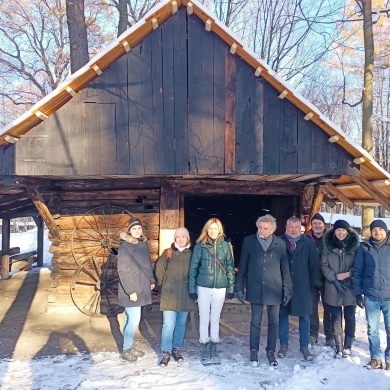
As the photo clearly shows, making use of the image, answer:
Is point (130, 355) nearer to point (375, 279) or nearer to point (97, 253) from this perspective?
point (97, 253)

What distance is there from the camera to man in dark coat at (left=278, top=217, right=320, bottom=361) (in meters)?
5.57

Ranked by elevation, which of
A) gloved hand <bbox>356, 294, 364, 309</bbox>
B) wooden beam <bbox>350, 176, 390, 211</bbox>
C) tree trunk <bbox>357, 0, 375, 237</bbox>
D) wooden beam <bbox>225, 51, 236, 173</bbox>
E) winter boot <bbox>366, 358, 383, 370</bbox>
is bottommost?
winter boot <bbox>366, 358, 383, 370</bbox>

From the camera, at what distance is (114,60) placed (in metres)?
6.50

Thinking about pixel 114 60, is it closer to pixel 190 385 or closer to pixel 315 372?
pixel 190 385

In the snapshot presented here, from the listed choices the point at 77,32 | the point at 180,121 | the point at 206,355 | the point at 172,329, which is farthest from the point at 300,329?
the point at 77,32

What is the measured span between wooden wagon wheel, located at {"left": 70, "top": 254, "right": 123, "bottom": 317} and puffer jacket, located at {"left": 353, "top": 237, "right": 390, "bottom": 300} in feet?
14.9

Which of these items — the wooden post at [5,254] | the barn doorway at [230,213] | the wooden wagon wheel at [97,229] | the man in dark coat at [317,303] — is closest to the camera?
the man in dark coat at [317,303]

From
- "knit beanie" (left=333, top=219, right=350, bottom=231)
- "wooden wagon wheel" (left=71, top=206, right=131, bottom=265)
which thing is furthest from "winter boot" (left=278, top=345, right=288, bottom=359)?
"wooden wagon wheel" (left=71, top=206, right=131, bottom=265)

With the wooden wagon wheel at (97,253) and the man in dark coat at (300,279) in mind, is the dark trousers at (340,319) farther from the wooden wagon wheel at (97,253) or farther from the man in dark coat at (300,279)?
the wooden wagon wheel at (97,253)

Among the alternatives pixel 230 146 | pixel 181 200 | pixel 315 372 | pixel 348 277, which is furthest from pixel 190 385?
pixel 181 200

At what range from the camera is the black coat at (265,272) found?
5363 mm

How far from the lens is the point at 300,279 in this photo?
5.61 m

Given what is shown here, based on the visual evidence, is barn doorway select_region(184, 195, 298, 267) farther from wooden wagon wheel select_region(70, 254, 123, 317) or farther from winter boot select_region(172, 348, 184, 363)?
winter boot select_region(172, 348, 184, 363)

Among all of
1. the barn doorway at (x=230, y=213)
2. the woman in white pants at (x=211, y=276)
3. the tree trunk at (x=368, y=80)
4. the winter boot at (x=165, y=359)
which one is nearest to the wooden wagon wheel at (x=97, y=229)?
the woman in white pants at (x=211, y=276)
